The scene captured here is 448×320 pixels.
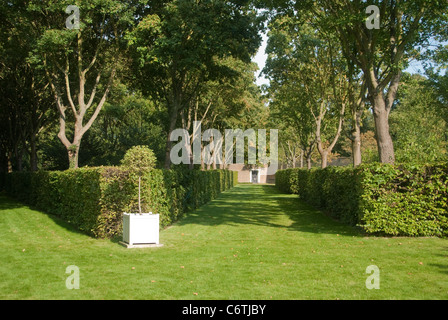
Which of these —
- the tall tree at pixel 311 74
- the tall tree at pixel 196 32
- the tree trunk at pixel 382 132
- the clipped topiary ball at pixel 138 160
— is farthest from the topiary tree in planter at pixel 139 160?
the tall tree at pixel 311 74

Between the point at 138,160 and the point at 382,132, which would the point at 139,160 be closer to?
the point at 138,160

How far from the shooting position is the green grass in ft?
20.5

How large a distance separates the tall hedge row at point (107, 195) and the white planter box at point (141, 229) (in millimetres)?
1201

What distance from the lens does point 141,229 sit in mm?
10227

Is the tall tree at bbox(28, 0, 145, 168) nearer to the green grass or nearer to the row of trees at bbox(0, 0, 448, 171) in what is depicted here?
the row of trees at bbox(0, 0, 448, 171)

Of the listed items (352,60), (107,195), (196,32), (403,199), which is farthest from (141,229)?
(196,32)

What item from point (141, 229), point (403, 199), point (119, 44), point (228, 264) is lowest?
point (228, 264)

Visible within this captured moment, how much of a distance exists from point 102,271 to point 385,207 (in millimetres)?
7917

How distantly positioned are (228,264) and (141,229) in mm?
3006

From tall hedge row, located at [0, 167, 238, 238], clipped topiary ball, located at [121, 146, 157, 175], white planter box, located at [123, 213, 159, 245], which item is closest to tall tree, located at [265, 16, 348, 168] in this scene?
tall hedge row, located at [0, 167, 238, 238]

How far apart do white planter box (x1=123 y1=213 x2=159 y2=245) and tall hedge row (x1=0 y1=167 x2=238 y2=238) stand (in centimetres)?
120
